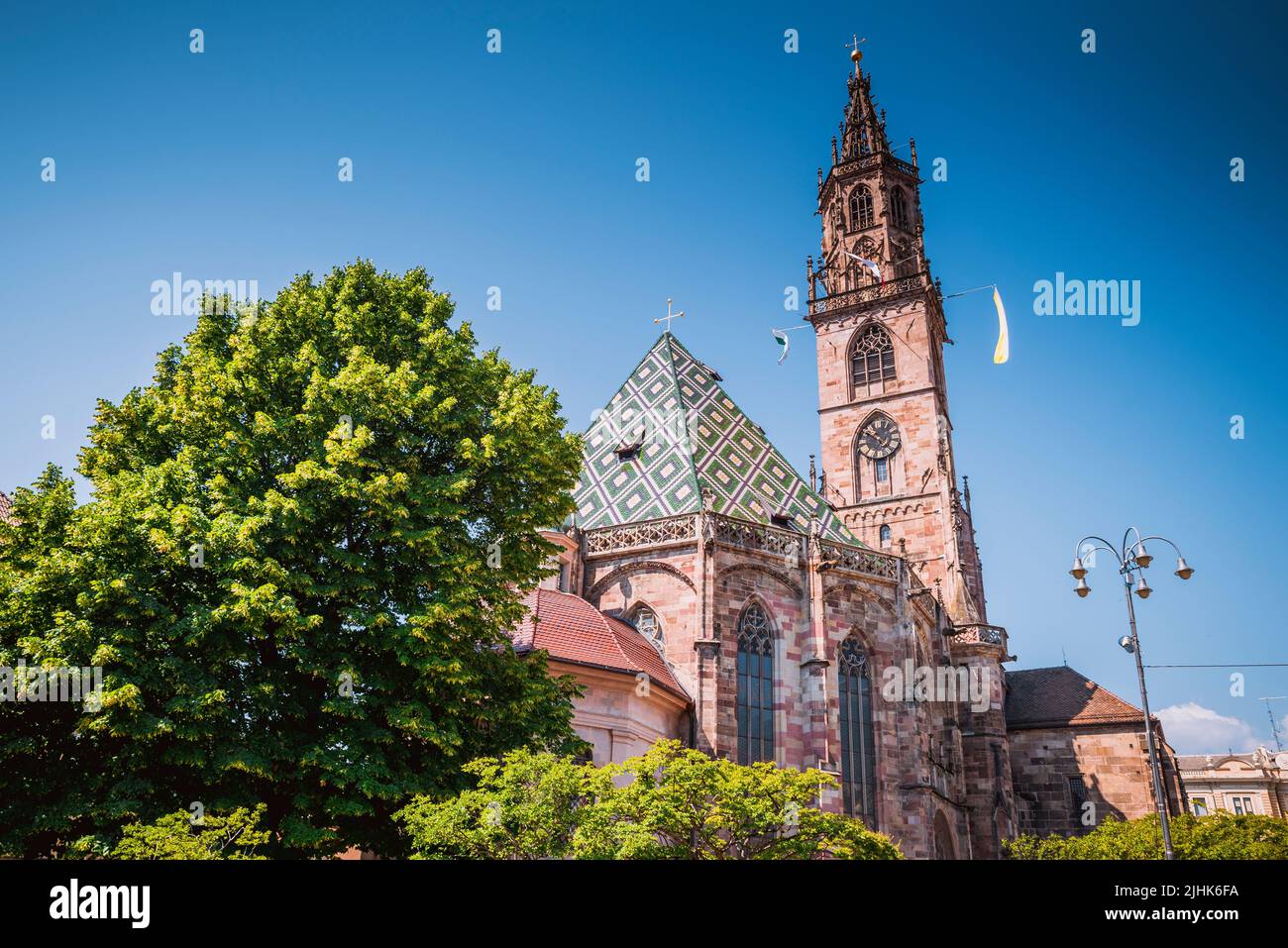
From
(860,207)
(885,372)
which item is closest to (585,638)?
(885,372)

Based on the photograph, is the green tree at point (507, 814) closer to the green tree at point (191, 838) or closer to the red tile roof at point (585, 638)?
the green tree at point (191, 838)

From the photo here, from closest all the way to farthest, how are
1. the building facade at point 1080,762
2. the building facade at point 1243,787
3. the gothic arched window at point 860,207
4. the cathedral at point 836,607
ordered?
the cathedral at point 836,607 → the building facade at point 1080,762 → the gothic arched window at point 860,207 → the building facade at point 1243,787

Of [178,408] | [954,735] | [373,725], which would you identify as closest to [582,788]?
[373,725]

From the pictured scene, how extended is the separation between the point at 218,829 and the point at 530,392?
25.9 feet

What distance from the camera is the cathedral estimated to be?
23531 millimetres

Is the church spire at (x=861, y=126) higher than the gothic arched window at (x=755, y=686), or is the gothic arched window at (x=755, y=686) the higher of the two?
the church spire at (x=861, y=126)

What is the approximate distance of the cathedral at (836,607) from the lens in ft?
77.2

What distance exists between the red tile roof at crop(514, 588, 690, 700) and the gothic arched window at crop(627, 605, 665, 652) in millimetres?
211

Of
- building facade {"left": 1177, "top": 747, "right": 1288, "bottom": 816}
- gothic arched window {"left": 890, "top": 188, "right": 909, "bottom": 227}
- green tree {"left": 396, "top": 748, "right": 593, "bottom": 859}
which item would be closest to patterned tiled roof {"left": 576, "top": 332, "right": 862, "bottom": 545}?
green tree {"left": 396, "top": 748, "right": 593, "bottom": 859}

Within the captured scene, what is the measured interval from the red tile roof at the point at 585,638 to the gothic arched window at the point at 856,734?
5.24 meters

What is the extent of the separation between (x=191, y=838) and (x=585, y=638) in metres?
12.1

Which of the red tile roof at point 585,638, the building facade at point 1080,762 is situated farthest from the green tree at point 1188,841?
the building facade at point 1080,762

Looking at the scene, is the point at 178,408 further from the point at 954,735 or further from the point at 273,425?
the point at 954,735

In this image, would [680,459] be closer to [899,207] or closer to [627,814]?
[627,814]
